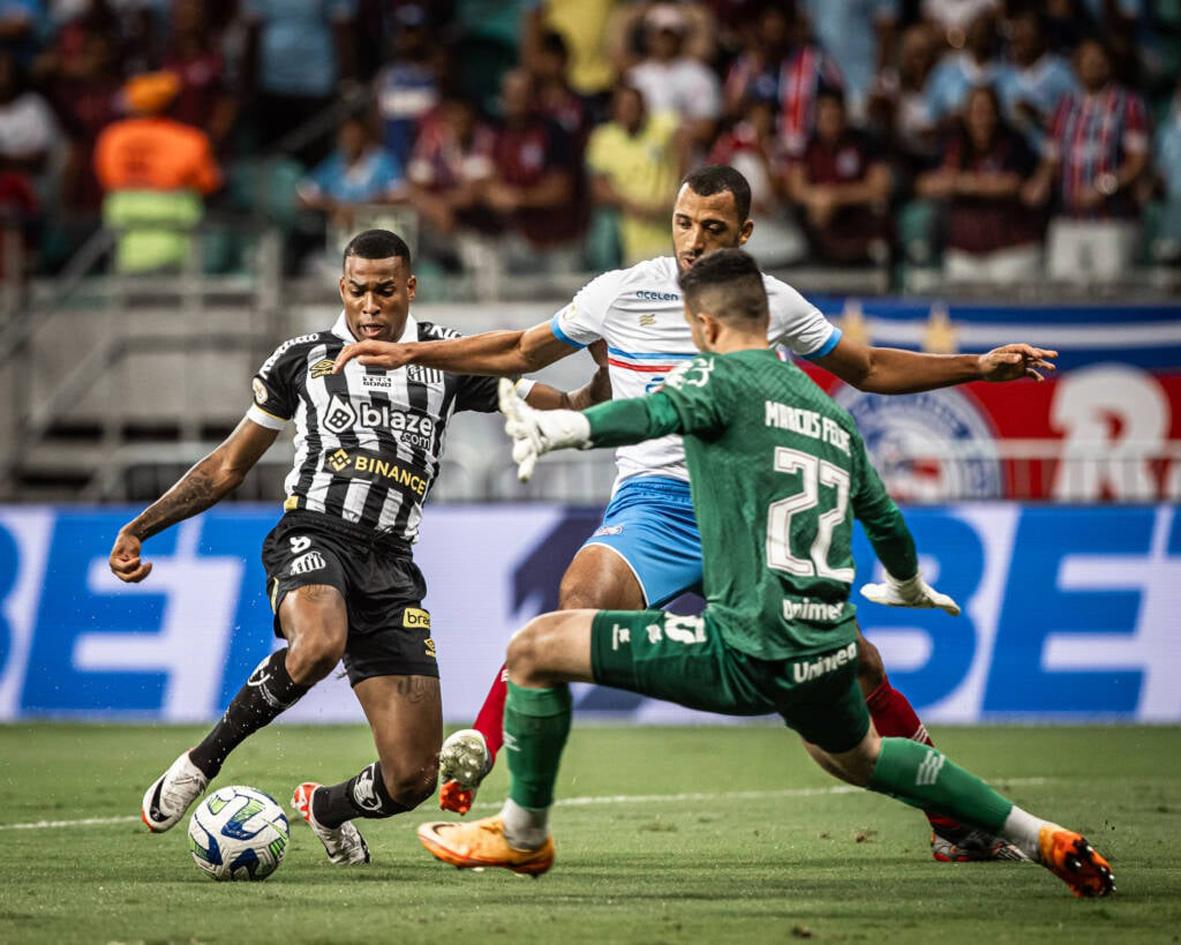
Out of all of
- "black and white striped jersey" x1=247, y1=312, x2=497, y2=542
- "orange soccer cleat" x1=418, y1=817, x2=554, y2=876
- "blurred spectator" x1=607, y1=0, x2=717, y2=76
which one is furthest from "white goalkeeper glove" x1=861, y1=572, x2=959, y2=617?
"blurred spectator" x1=607, y1=0, x2=717, y2=76

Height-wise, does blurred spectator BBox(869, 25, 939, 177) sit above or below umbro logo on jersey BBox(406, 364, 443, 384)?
above

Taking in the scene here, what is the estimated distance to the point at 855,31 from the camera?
58.8 ft

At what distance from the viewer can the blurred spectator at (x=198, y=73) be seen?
57.4 feet

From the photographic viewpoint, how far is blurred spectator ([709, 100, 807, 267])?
16.0m

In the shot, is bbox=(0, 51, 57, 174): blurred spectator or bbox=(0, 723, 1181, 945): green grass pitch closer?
bbox=(0, 723, 1181, 945): green grass pitch

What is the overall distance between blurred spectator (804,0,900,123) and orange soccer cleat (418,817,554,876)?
1213 centimetres

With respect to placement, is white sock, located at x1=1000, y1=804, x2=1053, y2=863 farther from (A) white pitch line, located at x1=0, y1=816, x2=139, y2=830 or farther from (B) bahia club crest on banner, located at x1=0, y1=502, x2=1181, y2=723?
(B) bahia club crest on banner, located at x1=0, y1=502, x2=1181, y2=723

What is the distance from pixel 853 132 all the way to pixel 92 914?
1114cm

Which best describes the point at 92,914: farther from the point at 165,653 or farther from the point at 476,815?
the point at 165,653

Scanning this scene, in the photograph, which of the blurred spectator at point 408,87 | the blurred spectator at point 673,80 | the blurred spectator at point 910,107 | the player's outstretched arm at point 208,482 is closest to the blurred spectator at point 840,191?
the blurred spectator at point 910,107

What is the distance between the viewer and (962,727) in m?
13.7

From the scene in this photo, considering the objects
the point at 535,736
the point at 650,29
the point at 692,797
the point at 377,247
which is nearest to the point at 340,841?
the point at 535,736

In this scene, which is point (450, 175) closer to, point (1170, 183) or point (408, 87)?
point (408, 87)

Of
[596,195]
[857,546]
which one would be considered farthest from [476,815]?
[596,195]
